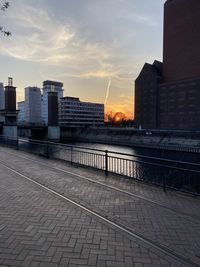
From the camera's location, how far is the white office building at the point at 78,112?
425 ft

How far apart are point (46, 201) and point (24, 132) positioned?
Answer: 116 m

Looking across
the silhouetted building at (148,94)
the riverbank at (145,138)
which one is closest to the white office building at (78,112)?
the riverbank at (145,138)

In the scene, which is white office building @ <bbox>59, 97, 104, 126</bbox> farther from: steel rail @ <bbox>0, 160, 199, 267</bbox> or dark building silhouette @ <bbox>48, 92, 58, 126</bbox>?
steel rail @ <bbox>0, 160, 199, 267</bbox>

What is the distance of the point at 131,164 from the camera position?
1129cm

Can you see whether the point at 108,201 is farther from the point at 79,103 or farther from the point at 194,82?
the point at 79,103

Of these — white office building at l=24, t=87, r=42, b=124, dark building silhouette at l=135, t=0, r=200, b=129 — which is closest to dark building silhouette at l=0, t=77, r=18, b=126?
dark building silhouette at l=135, t=0, r=200, b=129

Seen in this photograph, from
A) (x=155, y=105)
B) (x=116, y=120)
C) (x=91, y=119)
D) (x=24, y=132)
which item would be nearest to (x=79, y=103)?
(x=91, y=119)

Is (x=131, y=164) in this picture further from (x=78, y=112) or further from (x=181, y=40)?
(x=78, y=112)

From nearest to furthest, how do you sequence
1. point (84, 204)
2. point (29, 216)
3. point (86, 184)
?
point (29, 216) → point (84, 204) → point (86, 184)

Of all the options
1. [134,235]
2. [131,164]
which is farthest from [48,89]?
[134,235]

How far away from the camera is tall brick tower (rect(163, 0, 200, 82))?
7019cm

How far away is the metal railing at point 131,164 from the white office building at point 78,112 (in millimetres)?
108936

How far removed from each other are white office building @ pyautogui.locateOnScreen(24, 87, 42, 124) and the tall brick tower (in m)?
101

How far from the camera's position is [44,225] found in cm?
493
